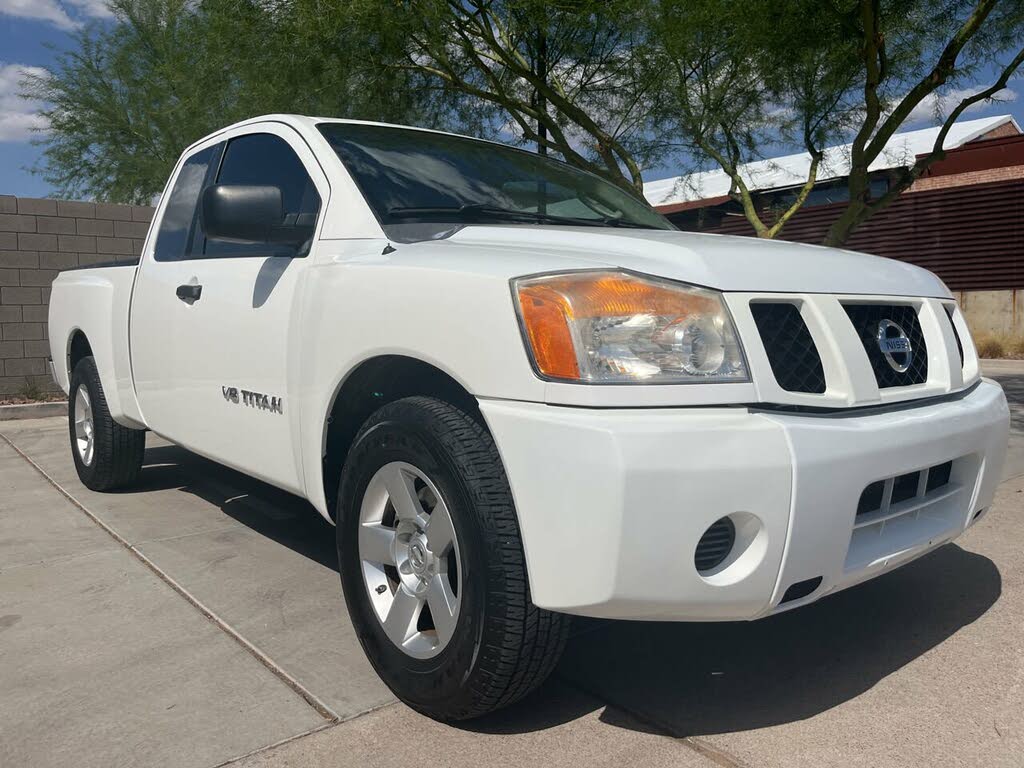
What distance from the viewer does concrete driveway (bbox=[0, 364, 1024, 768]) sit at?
225 centimetres

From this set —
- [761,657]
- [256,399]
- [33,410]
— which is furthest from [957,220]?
[256,399]

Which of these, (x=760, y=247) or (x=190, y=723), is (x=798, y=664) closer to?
(x=760, y=247)

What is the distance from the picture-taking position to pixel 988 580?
11.2 ft

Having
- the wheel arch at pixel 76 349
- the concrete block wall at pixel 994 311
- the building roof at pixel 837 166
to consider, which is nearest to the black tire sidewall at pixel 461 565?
the wheel arch at pixel 76 349

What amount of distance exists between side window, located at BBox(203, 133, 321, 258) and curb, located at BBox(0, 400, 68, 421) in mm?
5703

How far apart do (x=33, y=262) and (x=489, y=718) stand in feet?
27.9

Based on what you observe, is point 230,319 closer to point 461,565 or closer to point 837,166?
point 461,565

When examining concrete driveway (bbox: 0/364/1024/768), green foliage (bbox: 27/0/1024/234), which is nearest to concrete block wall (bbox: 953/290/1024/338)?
green foliage (bbox: 27/0/1024/234)

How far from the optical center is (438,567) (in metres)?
2.34

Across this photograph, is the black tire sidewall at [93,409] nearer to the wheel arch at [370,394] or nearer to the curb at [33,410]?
the wheel arch at [370,394]

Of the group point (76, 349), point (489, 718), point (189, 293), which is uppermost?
point (189, 293)

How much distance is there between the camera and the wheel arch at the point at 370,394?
2467mm

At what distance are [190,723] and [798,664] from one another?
170 centimetres

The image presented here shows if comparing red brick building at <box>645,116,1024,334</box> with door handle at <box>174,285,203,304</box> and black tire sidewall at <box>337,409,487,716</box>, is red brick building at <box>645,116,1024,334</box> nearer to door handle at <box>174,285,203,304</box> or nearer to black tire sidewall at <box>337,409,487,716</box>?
door handle at <box>174,285,203,304</box>
